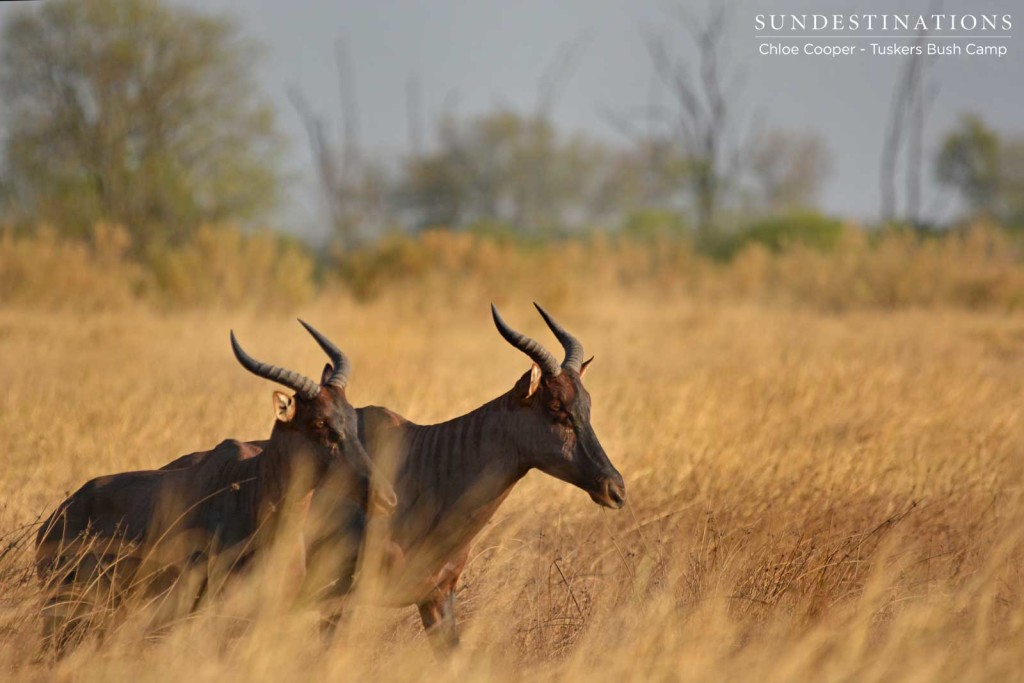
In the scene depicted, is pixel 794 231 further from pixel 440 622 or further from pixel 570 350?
pixel 440 622

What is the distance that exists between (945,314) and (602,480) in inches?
638

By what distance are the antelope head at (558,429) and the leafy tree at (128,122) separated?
24336 mm

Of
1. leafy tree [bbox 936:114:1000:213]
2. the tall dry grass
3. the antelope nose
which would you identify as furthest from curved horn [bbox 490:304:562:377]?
leafy tree [bbox 936:114:1000:213]

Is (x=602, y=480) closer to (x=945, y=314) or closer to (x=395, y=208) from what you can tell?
(x=945, y=314)

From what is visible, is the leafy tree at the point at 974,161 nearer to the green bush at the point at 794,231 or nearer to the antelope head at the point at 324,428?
the green bush at the point at 794,231

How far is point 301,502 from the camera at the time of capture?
568 centimetres

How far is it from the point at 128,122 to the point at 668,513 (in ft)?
83.3

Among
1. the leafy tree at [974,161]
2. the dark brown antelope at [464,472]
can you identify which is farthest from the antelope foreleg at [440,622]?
the leafy tree at [974,161]

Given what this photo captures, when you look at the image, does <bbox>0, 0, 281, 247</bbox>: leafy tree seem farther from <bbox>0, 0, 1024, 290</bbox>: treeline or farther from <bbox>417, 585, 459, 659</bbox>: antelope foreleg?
<bbox>417, 585, 459, 659</bbox>: antelope foreleg

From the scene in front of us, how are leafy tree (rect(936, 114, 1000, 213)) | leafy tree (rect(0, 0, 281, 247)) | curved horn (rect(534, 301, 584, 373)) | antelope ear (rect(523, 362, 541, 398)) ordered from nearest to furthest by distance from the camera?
antelope ear (rect(523, 362, 541, 398))
curved horn (rect(534, 301, 584, 373))
leafy tree (rect(0, 0, 281, 247))
leafy tree (rect(936, 114, 1000, 213))

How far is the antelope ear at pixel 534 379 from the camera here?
582cm

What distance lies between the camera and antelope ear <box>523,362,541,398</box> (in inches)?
229

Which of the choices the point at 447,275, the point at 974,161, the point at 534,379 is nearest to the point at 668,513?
the point at 534,379

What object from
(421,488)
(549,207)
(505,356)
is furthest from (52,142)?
(549,207)
